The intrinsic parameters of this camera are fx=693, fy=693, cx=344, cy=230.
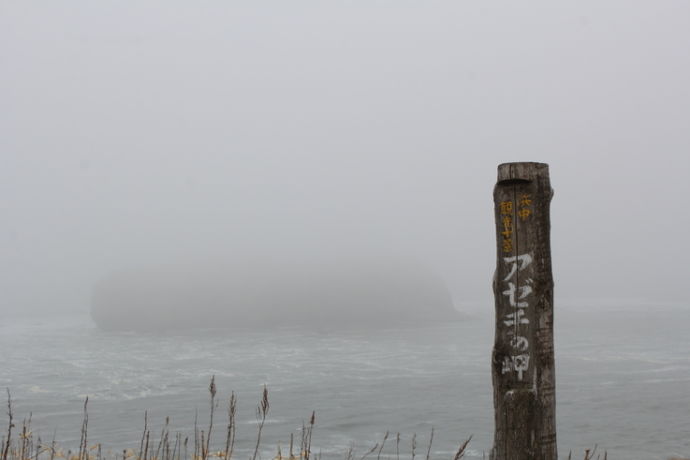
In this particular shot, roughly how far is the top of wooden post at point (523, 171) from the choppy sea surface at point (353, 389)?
6204 millimetres

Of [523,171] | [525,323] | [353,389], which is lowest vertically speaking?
[353,389]

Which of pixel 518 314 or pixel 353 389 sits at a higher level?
pixel 518 314

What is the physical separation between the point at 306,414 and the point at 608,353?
33.4 m

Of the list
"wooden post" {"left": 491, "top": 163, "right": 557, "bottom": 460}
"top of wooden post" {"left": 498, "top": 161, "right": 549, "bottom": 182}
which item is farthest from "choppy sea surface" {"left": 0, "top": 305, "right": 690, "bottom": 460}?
"top of wooden post" {"left": 498, "top": 161, "right": 549, "bottom": 182}

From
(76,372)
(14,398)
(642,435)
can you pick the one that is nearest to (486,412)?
(642,435)

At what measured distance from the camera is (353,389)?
35.8 metres

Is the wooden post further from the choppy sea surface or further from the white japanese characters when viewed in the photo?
the choppy sea surface

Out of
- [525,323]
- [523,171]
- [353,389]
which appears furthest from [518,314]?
[353,389]

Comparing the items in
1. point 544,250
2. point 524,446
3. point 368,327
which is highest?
point 544,250

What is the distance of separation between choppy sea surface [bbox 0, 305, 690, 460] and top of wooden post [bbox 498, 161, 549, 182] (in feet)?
20.4

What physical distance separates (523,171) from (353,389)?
32773 millimetres

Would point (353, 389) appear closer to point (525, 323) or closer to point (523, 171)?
point (525, 323)

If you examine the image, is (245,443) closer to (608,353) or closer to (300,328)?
(608,353)

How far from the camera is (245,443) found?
71.1ft
